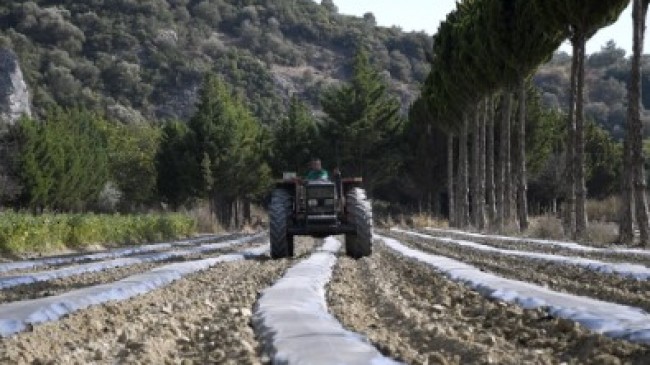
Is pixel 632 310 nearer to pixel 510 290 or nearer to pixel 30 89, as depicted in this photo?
pixel 510 290

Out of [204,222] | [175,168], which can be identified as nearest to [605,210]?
[204,222]

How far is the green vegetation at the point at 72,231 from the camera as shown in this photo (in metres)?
20.6

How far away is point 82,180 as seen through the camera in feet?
189

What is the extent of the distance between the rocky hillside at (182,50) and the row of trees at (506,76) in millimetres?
77335

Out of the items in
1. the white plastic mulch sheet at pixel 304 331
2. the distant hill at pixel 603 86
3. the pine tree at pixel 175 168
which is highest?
the distant hill at pixel 603 86

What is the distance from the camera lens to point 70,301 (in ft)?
24.6

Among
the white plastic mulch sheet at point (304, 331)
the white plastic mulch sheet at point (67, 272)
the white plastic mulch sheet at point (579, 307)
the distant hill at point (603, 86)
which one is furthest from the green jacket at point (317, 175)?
the distant hill at point (603, 86)

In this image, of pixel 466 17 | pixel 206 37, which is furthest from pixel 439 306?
pixel 206 37

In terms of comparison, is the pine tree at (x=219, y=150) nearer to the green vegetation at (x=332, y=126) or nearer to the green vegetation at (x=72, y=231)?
the green vegetation at (x=332, y=126)

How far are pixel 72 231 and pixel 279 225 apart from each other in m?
11.3

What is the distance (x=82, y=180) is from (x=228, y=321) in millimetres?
53255

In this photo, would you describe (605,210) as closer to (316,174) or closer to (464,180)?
(464,180)

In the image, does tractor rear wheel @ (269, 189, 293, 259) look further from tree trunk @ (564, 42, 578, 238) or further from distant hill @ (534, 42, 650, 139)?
distant hill @ (534, 42, 650, 139)

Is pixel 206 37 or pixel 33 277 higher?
pixel 206 37
